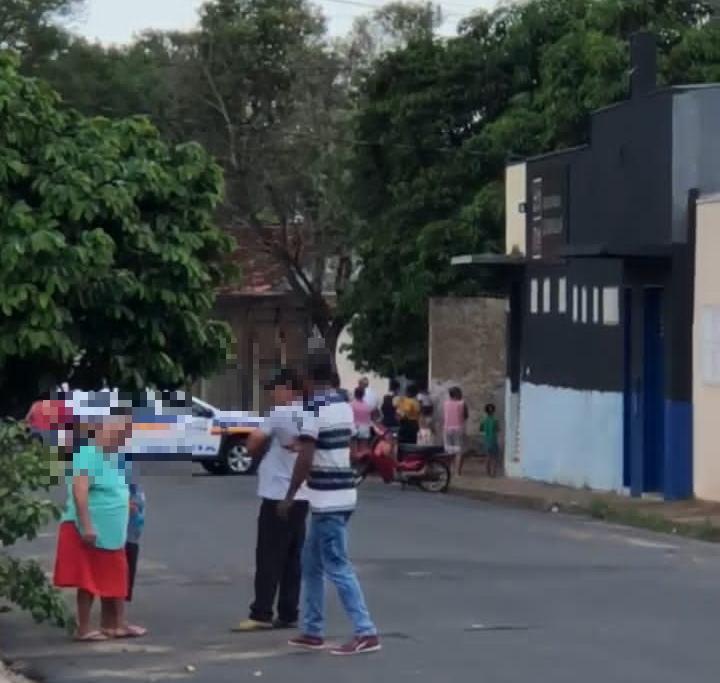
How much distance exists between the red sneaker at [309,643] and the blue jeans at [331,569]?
114 mm

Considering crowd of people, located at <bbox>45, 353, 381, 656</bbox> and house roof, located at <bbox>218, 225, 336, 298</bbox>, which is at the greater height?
house roof, located at <bbox>218, 225, 336, 298</bbox>

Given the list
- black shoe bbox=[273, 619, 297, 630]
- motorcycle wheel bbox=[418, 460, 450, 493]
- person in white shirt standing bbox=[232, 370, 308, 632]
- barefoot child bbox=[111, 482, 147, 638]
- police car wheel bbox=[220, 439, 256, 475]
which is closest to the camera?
person in white shirt standing bbox=[232, 370, 308, 632]

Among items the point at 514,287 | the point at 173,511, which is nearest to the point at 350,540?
the point at 173,511

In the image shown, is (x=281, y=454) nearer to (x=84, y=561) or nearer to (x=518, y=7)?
(x=84, y=561)

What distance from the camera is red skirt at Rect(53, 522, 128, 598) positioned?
12930 millimetres

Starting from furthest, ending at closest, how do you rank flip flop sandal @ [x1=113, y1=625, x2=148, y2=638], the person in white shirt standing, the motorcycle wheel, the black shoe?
the motorcycle wheel, the black shoe, flip flop sandal @ [x1=113, y1=625, x2=148, y2=638], the person in white shirt standing

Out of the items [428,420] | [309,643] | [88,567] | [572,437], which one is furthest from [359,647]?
[428,420]

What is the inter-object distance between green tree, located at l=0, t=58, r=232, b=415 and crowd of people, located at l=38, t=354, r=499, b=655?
0.43 metres

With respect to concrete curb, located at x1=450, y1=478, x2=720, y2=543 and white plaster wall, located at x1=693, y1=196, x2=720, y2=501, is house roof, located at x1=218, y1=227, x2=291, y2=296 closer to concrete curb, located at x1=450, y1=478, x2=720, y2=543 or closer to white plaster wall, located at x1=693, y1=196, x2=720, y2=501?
concrete curb, located at x1=450, y1=478, x2=720, y2=543

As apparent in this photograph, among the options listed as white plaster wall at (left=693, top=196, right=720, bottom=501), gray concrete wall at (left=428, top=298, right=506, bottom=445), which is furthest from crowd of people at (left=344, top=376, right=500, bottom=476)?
white plaster wall at (left=693, top=196, right=720, bottom=501)

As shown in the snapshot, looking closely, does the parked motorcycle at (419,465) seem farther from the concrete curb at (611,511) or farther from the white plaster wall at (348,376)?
the white plaster wall at (348,376)

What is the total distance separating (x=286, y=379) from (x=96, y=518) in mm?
1566

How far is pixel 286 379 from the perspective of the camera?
1285 centimetres


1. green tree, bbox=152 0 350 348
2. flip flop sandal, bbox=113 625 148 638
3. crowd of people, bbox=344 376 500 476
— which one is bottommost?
flip flop sandal, bbox=113 625 148 638
